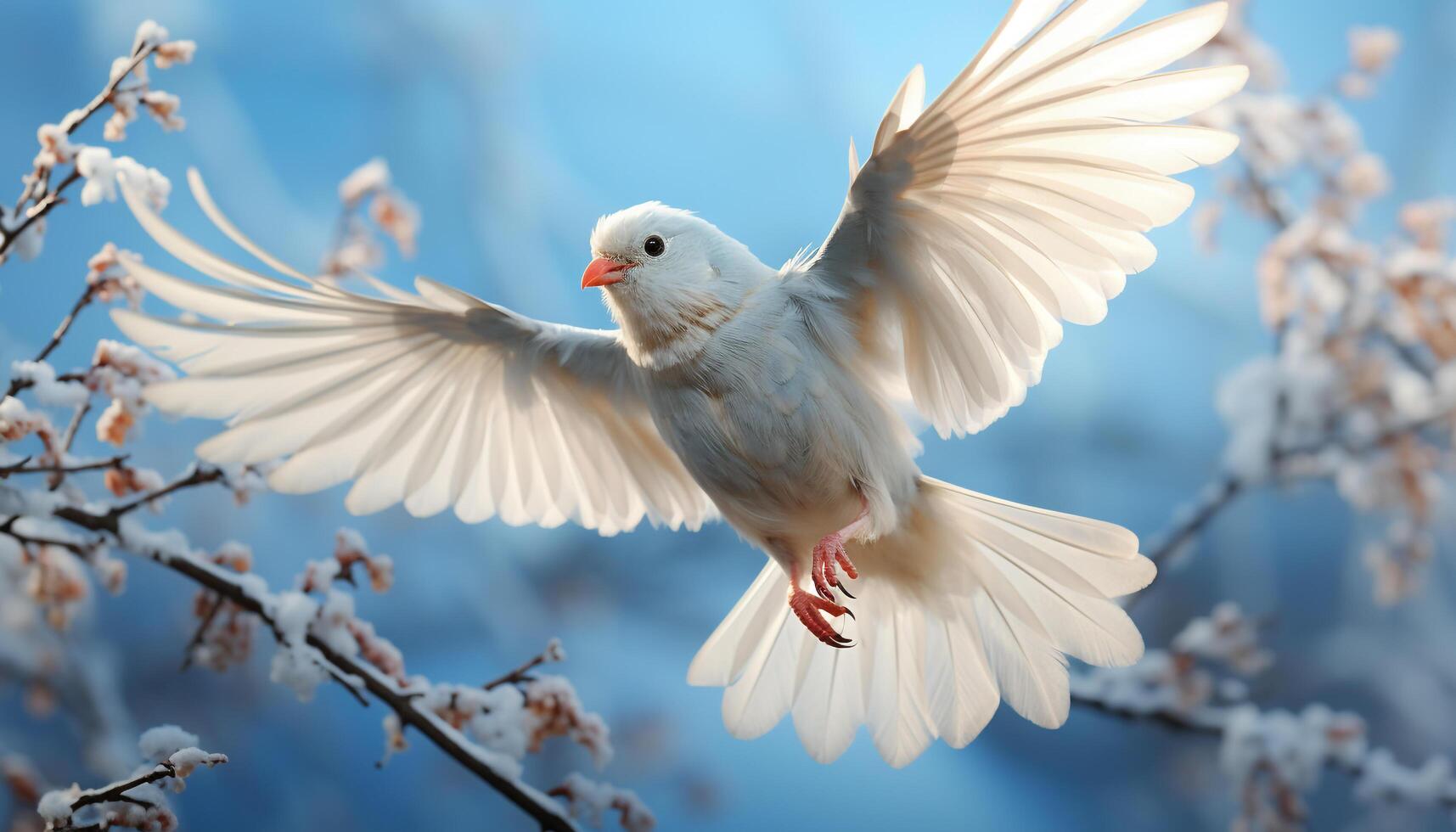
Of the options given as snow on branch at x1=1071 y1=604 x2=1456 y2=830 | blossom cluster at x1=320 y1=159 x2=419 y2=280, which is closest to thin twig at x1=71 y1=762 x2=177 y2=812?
blossom cluster at x1=320 y1=159 x2=419 y2=280

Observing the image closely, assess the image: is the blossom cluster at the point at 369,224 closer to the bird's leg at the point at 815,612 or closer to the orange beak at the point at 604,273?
the orange beak at the point at 604,273

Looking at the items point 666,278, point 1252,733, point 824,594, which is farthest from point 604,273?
point 1252,733

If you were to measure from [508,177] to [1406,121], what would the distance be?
1.27 m

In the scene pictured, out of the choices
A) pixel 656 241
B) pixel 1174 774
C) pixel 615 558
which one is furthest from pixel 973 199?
pixel 1174 774

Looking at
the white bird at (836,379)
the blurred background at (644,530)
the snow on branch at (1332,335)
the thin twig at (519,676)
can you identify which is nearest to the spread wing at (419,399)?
the white bird at (836,379)

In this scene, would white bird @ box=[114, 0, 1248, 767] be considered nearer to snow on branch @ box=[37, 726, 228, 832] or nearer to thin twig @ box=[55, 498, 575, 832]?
thin twig @ box=[55, 498, 575, 832]

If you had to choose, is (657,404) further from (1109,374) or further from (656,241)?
(1109,374)

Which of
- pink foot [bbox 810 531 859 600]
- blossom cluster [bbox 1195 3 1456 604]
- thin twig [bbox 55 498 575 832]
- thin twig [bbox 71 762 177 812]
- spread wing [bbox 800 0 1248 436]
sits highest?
blossom cluster [bbox 1195 3 1456 604]

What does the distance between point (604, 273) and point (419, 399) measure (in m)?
0.22

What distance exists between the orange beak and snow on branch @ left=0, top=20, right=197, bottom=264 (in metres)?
0.27

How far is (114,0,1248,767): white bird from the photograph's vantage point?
2.03 feet

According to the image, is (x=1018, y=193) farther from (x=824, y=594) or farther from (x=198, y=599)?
(x=198, y=599)

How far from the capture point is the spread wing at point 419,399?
72 centimetres

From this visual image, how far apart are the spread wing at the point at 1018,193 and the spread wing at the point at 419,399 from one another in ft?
0.69
